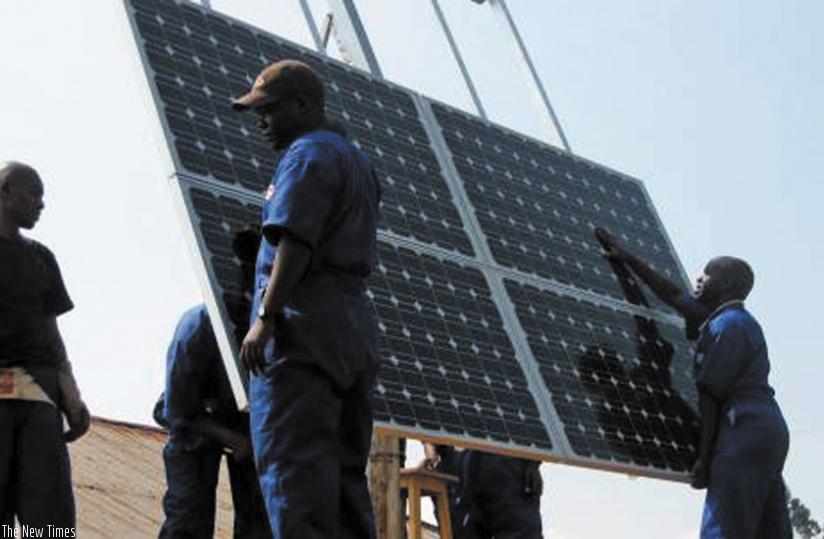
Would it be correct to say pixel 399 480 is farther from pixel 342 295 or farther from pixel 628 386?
pixel 342 295

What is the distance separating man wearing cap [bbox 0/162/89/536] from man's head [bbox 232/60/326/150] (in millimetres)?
1292

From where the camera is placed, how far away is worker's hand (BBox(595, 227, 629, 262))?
8.70 m

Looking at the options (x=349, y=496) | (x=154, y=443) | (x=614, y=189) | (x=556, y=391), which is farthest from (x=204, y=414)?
(x=154, y=443)

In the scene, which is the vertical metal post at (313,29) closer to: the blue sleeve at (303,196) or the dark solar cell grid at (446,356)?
the dark solar cell grid at (446,356)

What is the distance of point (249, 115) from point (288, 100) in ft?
5.90

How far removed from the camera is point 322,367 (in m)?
4.65

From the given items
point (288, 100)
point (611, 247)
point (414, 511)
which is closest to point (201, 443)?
point (414, 511)

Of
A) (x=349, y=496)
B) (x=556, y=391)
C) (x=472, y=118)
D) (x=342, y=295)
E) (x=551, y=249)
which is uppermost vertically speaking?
(x=472, y=118)

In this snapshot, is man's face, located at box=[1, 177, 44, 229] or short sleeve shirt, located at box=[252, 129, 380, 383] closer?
short sleeve shirt, located at box=[252, 129, 380, 383]

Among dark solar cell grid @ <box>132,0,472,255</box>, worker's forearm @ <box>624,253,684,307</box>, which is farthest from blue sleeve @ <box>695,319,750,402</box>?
dark solar cell grid @ <box>132,0,472,255</box>

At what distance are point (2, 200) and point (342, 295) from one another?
5.75 ft

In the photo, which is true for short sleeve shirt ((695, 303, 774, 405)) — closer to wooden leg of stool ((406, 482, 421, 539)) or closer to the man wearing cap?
wooden leg of stool ((406, 482, 421, 539))

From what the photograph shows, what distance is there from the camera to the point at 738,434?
6980 mm

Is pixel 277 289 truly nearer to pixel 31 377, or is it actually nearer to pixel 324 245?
pixel 324 245
